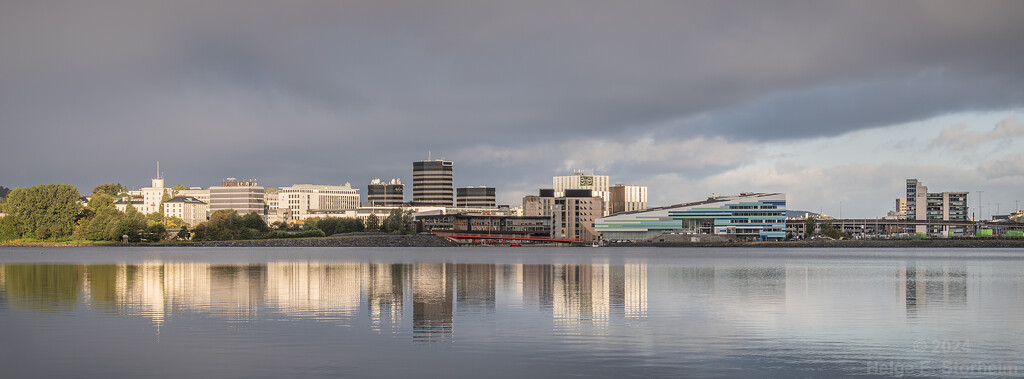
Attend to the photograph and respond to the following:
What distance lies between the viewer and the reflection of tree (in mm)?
38375

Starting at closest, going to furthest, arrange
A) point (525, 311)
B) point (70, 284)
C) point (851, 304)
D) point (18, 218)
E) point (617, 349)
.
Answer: point (617, 349) < point (525, 311) < point (851, 304) < point (70, 284) < point (18, 218)

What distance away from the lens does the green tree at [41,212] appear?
190125 mm

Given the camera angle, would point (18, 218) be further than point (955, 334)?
Yes

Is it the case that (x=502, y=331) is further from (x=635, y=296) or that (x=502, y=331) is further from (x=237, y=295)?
(x=237, y=295)

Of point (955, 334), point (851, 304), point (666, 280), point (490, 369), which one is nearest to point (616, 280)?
point (666, 280)

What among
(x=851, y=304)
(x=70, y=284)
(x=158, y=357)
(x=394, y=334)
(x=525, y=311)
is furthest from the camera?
(x=70, y=284)

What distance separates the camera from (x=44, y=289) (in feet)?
153

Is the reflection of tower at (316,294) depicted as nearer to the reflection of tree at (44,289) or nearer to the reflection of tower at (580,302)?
the reflection of tower at (580,302)

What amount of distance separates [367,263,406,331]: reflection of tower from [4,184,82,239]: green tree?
527 ft

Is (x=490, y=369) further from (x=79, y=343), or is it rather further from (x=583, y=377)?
(x=79, y=343)

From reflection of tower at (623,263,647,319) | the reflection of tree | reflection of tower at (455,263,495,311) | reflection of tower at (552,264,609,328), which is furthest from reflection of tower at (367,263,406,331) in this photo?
the reflection of tree

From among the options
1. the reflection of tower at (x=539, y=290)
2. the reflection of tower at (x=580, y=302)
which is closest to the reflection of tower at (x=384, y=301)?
the reflection of tower at (x=580, y=302)

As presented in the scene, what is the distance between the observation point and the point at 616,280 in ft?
197

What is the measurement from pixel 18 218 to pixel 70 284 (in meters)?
162
